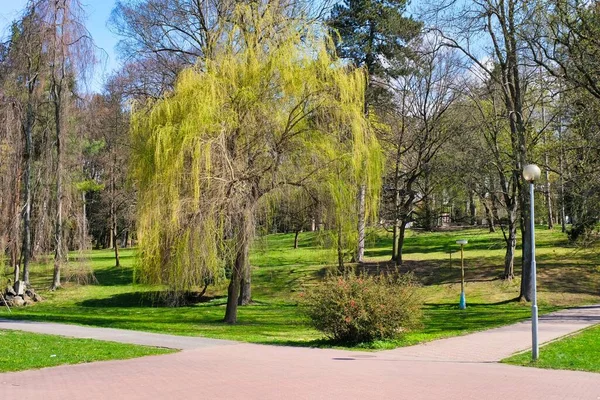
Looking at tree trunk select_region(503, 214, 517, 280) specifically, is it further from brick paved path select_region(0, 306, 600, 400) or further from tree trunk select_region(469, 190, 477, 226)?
brick paved path select_region(0, 306, 600, 400)

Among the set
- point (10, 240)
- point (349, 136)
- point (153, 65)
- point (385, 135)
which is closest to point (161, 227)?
point (349, 136)

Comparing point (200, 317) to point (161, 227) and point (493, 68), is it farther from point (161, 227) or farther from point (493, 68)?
point (493, 68)

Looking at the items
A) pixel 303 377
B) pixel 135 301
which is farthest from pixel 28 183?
pixel 303 377

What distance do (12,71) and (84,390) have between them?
21.8 m

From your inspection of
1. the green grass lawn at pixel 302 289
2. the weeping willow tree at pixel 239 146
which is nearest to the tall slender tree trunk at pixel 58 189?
the green grass lawn at pixel 302 289

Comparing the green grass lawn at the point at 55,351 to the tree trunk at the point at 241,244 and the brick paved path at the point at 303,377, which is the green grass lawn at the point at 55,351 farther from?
the tree trunk at the point at 241,244

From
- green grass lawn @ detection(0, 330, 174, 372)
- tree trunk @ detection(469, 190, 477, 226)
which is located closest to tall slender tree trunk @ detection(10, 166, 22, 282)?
green grass lawn @ detection(0, 330, 174, 372)

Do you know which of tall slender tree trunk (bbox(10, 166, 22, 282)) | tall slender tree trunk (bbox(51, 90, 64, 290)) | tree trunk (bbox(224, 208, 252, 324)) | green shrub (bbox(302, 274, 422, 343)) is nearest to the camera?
green shrub (bbox(302, 274, 422, 343))

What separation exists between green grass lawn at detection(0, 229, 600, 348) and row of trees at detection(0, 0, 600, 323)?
149cm

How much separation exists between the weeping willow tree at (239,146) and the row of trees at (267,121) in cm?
4

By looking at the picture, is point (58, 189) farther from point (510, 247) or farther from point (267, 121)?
point (510, 247)

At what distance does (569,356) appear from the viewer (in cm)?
1200

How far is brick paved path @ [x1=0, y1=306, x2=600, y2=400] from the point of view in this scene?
8570 mm

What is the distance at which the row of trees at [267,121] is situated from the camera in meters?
17.4
